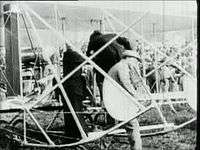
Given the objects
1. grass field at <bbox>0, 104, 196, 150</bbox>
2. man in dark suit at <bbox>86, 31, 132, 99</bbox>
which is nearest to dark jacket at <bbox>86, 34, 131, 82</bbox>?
man in dark suit at <bbox>86, 31, 132, 99</bbox>

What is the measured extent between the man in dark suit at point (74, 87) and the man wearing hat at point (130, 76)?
0.25 meters

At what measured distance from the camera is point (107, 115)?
319cm

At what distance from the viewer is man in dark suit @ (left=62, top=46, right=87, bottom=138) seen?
325 centimetres

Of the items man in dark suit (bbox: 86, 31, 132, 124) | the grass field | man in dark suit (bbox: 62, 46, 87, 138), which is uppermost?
man in dark suit (bbox: 86, 31, 132, 124)

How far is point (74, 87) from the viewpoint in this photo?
10.9ft

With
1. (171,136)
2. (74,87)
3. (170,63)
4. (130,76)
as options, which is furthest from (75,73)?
(171,136)

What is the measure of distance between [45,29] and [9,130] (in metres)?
0.87

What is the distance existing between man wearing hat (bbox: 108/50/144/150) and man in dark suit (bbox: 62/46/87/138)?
25 cm

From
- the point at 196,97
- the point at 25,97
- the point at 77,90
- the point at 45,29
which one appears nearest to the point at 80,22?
the point at 45,29

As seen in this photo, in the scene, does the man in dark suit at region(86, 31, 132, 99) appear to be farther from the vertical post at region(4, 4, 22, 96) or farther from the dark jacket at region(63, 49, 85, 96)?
the vertical post at region(4, 4, 22, 96)

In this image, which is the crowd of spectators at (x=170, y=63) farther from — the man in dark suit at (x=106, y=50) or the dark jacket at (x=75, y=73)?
the dark jacket at (x=75, y=73)

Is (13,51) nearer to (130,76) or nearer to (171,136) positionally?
(130,76)

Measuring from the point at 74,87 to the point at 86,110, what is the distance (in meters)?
0.19

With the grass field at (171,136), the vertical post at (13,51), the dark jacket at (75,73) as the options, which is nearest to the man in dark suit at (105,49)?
the dark jacket at (75,73)
